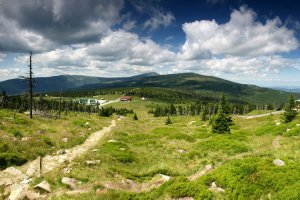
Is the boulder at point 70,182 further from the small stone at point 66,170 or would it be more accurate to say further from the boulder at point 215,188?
the boulder at point 215,188

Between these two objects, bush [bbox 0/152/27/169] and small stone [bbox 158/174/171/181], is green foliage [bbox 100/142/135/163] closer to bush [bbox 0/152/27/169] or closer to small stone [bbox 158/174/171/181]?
small stone [bbox 158/174/171/181]

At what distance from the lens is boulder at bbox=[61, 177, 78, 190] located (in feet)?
56.1

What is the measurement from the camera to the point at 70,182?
1758 centimetres

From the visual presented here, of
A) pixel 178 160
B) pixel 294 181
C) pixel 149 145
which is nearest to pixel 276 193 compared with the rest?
pixel 294 181

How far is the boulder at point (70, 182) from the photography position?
17092mm

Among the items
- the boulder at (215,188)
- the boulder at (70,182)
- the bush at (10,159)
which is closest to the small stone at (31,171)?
the bush at (10,159)

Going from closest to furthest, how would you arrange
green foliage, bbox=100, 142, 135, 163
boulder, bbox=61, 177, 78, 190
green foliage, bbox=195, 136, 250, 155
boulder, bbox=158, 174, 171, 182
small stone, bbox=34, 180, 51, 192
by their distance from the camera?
small stone, bbox=34, 180, 51, 192
boulder, bbox=61, 177, 78, 190
boulder, bbox=158, 174, 171, 182
green foliage, bbox=100, 142, 135, 163
green foliage, bbox=195, 136, 250, 155

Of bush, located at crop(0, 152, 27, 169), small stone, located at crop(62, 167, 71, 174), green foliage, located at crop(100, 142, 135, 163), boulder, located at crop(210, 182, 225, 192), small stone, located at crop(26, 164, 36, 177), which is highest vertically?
boulder, located at crop(210, 182, 225, 192)

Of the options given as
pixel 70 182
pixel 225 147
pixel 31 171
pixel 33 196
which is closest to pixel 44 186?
pixel 33 196

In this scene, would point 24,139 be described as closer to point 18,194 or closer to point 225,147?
point 18,194

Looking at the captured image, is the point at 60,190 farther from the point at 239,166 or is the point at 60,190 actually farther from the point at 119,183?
the point at 239,166

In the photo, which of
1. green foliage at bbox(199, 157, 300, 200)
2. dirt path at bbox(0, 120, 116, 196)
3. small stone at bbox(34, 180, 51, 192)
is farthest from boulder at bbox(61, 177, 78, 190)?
green foliage at bbox(199, 157, 300, 200)

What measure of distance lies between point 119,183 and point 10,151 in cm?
1368

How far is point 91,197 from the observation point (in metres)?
14.5
